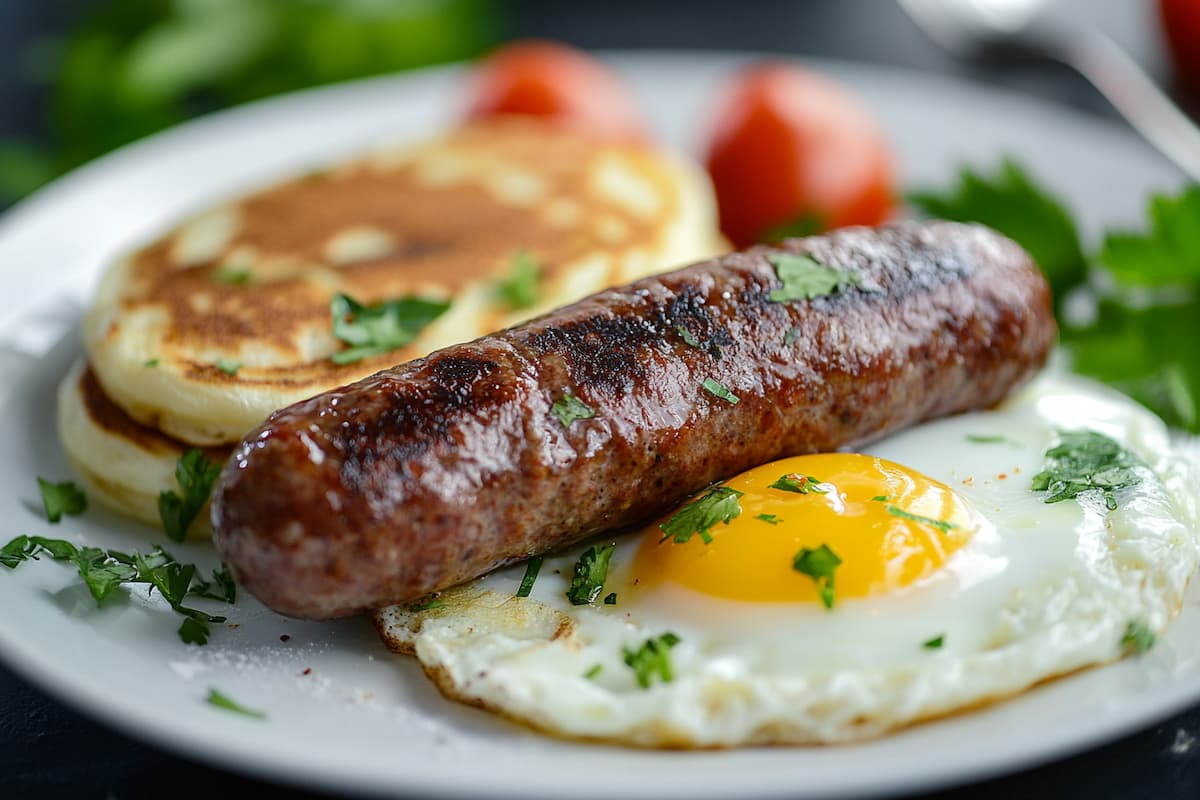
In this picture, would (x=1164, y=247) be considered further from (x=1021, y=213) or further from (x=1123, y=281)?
(x=1021, y=213)

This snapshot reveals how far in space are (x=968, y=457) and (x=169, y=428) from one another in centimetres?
194

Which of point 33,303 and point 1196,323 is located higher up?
point 1196,323

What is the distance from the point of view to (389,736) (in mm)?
2293

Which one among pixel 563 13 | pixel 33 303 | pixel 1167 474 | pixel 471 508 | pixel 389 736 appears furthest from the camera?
pixel 563 13

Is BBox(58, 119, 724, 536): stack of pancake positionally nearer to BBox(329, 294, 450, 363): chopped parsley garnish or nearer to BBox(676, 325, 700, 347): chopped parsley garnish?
BBox(329, 294, 450, 363): chopped parsley garnish

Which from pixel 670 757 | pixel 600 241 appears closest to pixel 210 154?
pixel 600 241

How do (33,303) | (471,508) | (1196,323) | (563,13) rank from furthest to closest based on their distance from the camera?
(563,13) → (33,303) → (1196,323) → (471,508)

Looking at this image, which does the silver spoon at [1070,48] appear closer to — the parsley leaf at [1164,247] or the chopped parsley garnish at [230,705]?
the parsley leaf at [1164,247]

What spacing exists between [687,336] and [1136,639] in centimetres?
109

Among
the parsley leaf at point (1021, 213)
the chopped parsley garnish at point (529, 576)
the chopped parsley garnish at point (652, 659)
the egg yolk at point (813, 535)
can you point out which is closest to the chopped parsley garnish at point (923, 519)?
the egg yolk at point (813, 535)

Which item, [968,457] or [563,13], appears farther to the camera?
[563,13]

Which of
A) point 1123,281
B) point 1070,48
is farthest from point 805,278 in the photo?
point 1070,48

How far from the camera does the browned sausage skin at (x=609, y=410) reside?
2.38m

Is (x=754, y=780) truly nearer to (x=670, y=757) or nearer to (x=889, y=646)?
(x=670, y=757)
